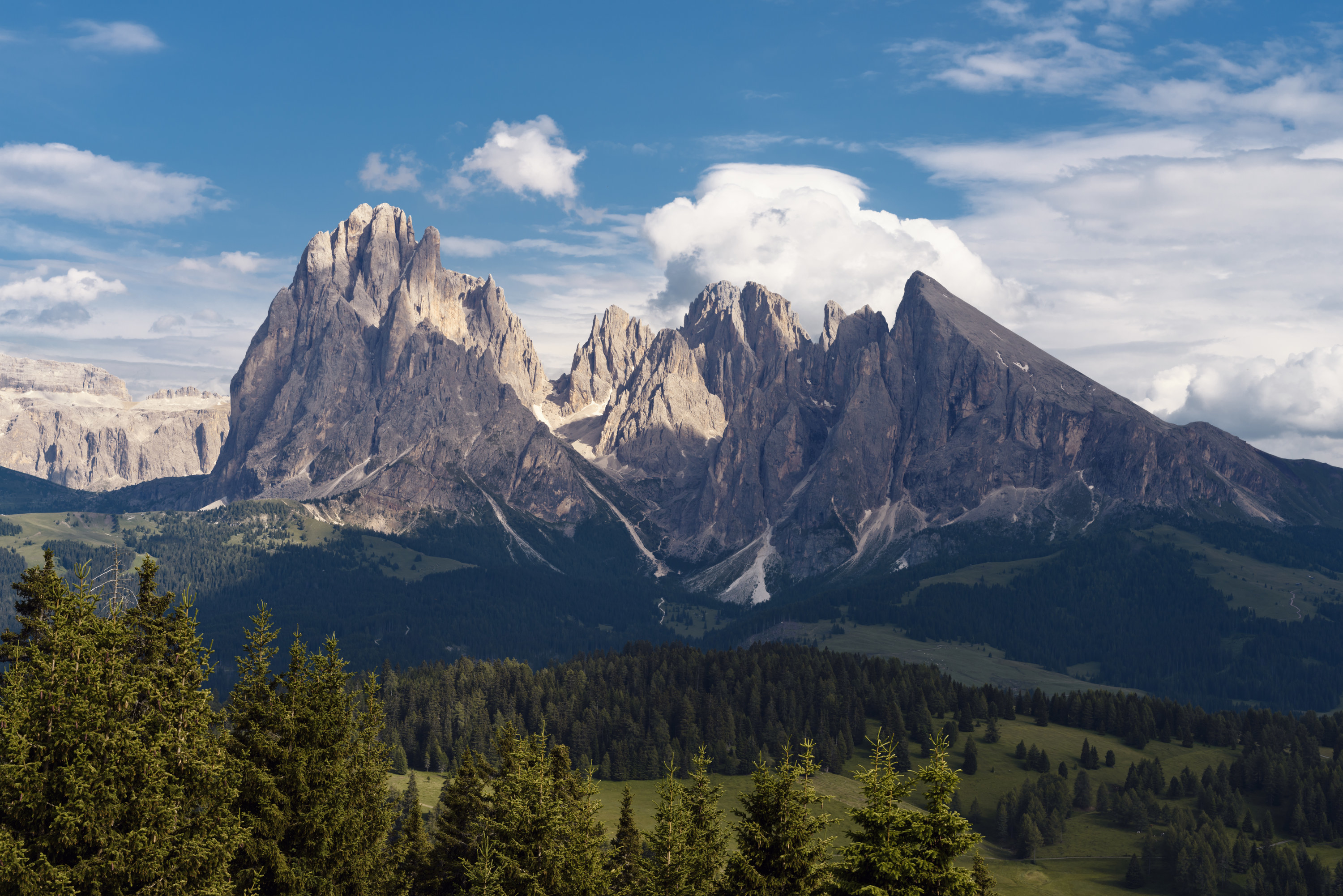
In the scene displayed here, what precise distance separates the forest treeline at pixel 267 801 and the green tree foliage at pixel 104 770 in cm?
7

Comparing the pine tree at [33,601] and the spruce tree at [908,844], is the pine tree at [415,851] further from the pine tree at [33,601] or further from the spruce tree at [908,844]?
the spruce tree at [908,844]

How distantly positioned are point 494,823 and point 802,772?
16.0 meters

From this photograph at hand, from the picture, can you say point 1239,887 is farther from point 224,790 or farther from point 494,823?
point 224,790

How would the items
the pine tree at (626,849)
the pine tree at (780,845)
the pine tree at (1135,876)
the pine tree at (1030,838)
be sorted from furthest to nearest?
the pine tree at (1030,838) → the pine tree at (1135,876) → the pine tree at (626,849) → the pine tree at (780,845)

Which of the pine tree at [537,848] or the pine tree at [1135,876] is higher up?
the pine tree at [537,848]

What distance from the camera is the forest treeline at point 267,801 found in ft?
108

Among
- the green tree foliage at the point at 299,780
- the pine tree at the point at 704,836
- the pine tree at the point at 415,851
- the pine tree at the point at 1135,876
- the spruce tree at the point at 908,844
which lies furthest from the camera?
the pine tree at the point at 1135,876

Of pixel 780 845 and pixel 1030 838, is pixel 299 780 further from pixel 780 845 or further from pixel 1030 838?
pixel 1030 838

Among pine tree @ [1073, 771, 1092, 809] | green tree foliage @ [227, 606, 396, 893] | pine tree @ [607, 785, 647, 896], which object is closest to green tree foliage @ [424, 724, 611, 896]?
green tree foliage @ [227, 606, 396, 893]

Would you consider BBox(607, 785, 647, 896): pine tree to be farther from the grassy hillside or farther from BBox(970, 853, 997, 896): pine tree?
the grassy hillside

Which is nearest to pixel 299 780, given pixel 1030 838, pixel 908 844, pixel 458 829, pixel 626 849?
pixel 458 829

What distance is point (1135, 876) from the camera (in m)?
155

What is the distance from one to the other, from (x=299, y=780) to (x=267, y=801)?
1.39m

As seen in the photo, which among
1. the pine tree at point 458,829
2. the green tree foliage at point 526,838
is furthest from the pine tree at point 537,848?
the pine tree at point 458,829
